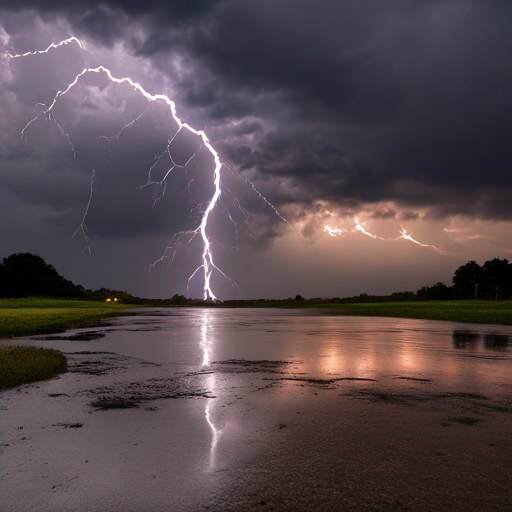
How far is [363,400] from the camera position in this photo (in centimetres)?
675

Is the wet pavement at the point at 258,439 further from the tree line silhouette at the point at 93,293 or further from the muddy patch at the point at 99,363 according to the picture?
the tree line silhouette at the point at 93,293

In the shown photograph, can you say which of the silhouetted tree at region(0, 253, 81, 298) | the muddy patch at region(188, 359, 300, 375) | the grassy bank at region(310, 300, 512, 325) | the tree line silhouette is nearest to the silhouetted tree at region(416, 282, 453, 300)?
the tree line silhouette

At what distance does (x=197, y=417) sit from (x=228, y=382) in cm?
247

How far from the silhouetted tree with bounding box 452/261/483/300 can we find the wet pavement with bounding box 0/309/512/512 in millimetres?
127332

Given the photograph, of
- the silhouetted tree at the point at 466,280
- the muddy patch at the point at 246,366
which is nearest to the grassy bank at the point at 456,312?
the muddy patch at the point at 246,366

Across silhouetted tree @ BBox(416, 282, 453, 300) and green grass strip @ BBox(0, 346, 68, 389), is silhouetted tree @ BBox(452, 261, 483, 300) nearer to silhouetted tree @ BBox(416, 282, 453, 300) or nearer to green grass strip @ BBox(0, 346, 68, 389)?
silhouetted tree @ BBox(416, 282, 453, 300)

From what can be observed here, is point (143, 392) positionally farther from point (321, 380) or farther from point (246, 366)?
point (321, 380)

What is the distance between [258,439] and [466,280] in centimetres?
13534

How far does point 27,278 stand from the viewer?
84.4 meters

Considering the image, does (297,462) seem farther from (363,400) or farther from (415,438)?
(363,400)

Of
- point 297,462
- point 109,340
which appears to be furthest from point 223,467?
point 109,340

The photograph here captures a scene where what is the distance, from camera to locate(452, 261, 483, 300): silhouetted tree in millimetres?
123075

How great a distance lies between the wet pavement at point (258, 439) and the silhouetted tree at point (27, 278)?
279 feet

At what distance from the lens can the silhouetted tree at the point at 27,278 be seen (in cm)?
8294
